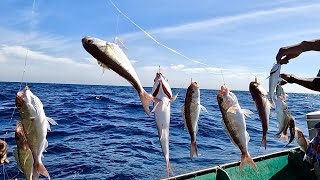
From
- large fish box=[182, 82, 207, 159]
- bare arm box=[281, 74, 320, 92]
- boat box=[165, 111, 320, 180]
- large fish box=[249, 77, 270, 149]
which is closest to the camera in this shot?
large fish box=[182, 82, 207, 159]

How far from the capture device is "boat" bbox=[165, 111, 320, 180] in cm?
732

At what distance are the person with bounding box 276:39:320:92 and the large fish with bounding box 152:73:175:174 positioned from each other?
6.64ft

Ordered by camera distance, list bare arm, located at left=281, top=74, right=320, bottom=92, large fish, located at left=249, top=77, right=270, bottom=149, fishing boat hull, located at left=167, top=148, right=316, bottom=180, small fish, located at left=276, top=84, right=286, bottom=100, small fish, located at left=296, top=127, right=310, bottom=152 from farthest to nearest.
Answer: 1. small fish, located at left=296, top=127, right=310, bottom=152
2. fishing boat hull, located at left=167, top=148, right=316, bottom=180
3. small fish, located at left=276, top=84, right=286, bottom=100
4. bare arm, located at left=281, top=74, right=320, bottom=92
5. large fish, located at left=249, top=77, right=270, bottom=149

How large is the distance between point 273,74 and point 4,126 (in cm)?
1640

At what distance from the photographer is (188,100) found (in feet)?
14.4

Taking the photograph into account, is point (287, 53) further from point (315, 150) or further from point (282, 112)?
point (315, 150)

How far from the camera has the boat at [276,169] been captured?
7316mm

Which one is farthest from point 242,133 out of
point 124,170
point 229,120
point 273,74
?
point 124,170

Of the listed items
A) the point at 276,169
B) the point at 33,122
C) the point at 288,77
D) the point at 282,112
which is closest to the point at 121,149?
the point at 276,169

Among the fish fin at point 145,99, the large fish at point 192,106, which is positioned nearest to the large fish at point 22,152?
the fish fin at point 145,99

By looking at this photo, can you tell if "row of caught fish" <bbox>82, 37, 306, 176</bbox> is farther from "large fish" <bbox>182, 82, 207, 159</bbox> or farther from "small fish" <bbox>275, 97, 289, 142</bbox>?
"small fish" <bbox>275, 97, 289, 142</bbox>

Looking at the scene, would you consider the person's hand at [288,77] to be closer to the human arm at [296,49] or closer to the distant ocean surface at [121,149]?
the human arm at [296,49]

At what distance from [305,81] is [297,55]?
0.38 meters

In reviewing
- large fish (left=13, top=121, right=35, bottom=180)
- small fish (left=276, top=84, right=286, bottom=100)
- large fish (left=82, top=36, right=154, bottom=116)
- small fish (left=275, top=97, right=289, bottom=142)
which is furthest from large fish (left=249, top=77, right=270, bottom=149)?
large fish (left=13, top=121, right=35, bottom=180)
